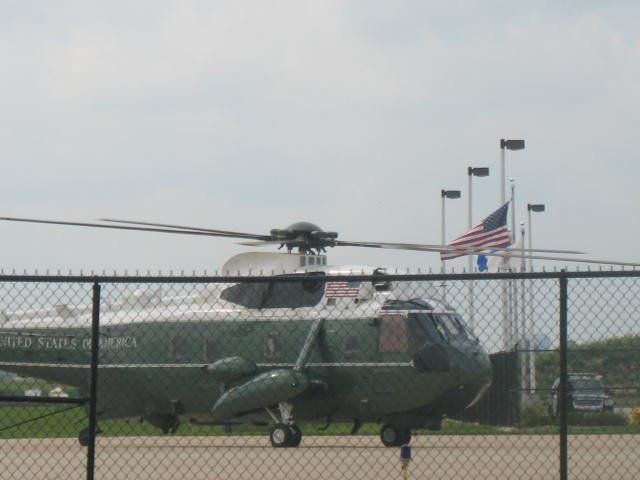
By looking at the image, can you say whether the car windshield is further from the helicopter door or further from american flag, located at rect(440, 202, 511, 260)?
american flag, located at rect(440, 202, 511, 260)

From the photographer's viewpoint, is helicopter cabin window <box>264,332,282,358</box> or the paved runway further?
helicopter cabin window <box>264,332,282,358</box>

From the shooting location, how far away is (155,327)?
1830cm

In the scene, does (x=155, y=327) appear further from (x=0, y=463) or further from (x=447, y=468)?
(x=447, y=468)

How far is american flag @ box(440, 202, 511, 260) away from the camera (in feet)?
88.2

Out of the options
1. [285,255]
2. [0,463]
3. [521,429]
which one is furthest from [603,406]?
[0,463]

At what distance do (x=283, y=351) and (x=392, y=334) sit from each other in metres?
1.75

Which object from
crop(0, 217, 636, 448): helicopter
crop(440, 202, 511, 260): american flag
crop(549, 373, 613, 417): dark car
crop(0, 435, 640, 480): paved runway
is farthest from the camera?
crop(440, 202, 511, 260): american flag

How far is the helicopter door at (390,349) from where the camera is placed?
17.5 metres

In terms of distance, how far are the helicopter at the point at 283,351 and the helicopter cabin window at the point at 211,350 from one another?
25 millimetres

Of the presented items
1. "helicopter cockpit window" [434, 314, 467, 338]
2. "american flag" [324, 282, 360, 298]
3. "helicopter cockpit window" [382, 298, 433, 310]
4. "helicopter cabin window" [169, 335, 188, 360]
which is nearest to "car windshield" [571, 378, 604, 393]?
"american flag" [324, 282, 360, 298]

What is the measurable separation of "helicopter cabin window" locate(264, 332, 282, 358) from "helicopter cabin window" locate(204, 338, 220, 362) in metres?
0.84

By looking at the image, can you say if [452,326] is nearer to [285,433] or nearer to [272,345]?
[272,345]

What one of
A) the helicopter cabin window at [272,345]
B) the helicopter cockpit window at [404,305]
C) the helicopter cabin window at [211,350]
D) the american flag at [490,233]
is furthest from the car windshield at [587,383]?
the american flag at [490,233]

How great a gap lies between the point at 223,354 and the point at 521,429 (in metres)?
5.14
